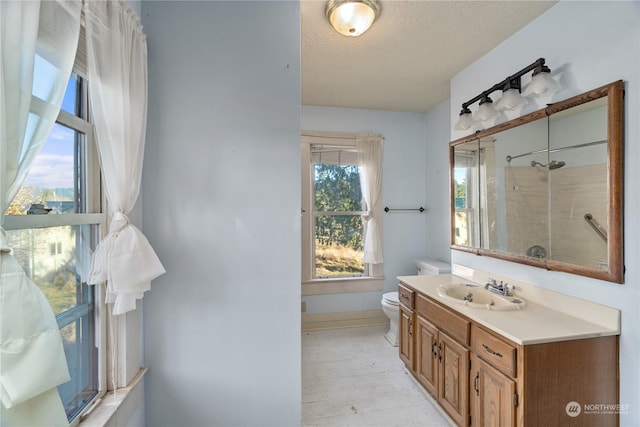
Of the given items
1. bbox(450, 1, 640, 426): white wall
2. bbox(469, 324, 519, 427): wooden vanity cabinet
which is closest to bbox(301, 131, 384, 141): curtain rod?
bbox(450, 1, 640, 426): white wall

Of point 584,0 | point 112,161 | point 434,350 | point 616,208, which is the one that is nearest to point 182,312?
point 112,161

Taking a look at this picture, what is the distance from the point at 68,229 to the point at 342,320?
9.16 ft

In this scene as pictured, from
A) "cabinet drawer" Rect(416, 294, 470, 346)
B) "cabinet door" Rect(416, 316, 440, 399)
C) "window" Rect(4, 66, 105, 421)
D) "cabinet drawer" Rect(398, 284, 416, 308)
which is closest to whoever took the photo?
"window" Rect(4, 66, 105, 421)

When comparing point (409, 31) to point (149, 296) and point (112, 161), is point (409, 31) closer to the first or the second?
point (112, 161)

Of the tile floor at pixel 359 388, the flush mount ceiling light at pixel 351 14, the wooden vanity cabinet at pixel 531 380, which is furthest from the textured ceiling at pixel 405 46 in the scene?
the tile floor at pixel 359 388

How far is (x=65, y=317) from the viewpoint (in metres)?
0.98

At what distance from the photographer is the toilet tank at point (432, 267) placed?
8.98 feet

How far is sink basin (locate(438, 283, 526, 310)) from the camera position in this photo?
1.60 m

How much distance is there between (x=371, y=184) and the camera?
10.4ft

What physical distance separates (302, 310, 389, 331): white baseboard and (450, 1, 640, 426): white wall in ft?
5.93

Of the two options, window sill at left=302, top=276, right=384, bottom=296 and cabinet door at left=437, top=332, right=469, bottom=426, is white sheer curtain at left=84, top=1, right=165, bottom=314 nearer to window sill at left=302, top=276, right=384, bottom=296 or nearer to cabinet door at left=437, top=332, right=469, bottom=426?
cabinet door at left=437, top=332, right=469, bottom=426

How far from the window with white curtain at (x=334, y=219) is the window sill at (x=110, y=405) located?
200 centimetres

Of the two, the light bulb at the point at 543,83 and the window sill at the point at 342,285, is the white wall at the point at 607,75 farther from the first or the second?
the window sill at the point at 342,285

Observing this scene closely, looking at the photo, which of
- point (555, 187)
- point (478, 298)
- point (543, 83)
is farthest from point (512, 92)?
point (478, 298)
